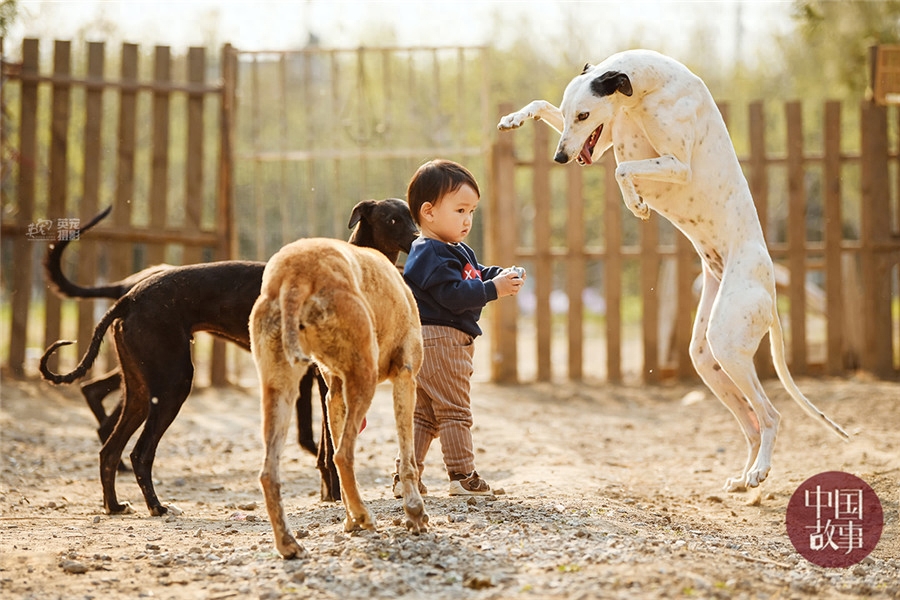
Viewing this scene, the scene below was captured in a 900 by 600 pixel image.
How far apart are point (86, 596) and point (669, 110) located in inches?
138

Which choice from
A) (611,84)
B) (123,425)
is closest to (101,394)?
(123,425)

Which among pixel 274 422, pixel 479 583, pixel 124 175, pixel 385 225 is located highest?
pixel 124 175

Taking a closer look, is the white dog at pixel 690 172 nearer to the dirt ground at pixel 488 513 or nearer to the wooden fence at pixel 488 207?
the dirt ground at pixel 488 513

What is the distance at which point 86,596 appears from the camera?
328 cm

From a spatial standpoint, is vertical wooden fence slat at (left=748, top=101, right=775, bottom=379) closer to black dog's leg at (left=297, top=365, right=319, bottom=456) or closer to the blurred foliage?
black dog's leg at (left=297, top=365, right=319, bottom=456)

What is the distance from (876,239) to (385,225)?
714 cm

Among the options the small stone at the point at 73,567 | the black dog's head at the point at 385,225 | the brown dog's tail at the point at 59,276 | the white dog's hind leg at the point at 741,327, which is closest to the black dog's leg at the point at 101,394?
the brown dog's tail at the point at 59,276

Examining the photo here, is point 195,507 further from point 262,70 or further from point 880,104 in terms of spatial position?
point 262,70

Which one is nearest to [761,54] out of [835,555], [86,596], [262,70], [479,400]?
[262,70]

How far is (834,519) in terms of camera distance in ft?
15.9

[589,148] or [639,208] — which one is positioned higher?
[589,148]

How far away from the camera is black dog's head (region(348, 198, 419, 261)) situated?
5047 mm

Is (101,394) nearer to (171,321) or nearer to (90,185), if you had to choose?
(171,321)

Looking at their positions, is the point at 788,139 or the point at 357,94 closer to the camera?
the point at 788,139
